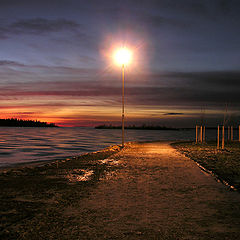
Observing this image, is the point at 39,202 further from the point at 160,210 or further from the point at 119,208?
the point at 160,210

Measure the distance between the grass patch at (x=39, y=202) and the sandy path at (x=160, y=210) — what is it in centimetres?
47

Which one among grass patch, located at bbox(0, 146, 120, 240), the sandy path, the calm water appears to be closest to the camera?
the sandy path

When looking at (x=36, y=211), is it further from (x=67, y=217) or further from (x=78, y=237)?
(x=78, y=237)

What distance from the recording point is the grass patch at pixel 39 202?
5.93 meters

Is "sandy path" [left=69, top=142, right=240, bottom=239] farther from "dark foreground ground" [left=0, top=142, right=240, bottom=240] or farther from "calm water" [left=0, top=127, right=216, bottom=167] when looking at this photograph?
"calm water" [left=0, top=127, right=216, bottom=167]

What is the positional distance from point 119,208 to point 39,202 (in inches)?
94.1

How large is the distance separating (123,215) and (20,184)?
A: 5.93m

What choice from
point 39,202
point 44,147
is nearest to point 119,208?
point 39,202

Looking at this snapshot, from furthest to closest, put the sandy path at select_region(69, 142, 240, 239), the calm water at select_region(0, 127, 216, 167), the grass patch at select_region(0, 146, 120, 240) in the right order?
1. the calm water at select_region(0, 127, 216, 167)
2. the grass patch at select_region(0, 146, 120, 240)
3. the sandy path at select_region(69, 142, 240, 239)

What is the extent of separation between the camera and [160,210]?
24.1ft

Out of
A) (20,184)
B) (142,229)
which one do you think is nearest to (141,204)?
(142,229)

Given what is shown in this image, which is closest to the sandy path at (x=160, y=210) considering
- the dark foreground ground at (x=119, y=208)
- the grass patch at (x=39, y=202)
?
the dark foreground ground at (x=119, y=208)

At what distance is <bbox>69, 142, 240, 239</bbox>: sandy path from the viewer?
577 cm

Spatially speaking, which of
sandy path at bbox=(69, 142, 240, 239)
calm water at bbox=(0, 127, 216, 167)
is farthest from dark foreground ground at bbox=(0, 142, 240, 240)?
calm water at bbox=(0, 127, 216, 167)
